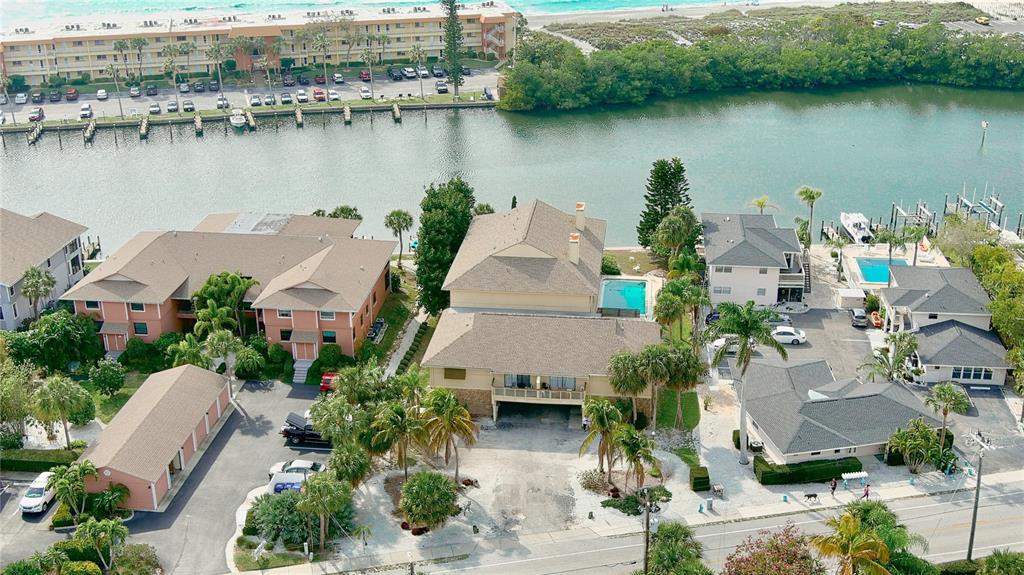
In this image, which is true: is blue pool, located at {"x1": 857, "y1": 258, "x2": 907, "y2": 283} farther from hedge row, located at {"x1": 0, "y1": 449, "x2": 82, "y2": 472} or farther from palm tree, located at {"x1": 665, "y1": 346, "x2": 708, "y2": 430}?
hedge row, located at {"x1": 0, "y1": 449, "x2": 82, "y2": 472}

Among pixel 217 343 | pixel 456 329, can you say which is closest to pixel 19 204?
pixel 217 343

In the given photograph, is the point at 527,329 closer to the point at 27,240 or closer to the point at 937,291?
the point at 937,291

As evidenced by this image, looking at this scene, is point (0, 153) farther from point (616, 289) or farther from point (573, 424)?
point (573, 424)

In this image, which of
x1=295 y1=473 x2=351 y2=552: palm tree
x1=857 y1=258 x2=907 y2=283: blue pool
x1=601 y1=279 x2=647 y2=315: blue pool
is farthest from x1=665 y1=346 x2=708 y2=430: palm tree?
x1=857 y1=258 x2=907 y2=283: blue pool

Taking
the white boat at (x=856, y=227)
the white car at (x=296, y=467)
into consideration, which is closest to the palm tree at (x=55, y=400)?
the white car at (x=296, y=467)

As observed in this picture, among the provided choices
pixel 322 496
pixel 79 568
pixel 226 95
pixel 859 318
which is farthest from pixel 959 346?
pixel 226 95

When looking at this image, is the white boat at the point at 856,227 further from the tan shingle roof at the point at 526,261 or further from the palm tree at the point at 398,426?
the palm tree at the point at 398,426
